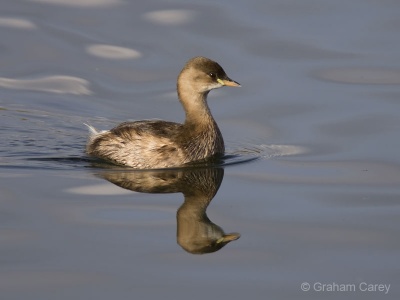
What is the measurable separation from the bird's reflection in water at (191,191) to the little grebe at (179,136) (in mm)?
262

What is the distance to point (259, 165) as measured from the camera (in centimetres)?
1095

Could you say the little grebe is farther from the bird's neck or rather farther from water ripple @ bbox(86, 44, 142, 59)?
water ripple @ bbox(86, 44, 142, 59)

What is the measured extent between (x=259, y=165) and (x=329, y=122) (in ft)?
4.70

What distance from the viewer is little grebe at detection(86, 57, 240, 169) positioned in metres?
11.1

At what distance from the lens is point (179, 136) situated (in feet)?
36.9

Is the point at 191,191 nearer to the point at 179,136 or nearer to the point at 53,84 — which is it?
the point at 179,136

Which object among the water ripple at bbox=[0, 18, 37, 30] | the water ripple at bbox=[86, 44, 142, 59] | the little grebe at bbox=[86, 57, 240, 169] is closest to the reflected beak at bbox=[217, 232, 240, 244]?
the little grebe at bbox=[86, 57, 240, 169]

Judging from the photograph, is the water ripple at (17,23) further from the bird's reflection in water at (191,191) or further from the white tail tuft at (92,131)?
the bird's reflection in water at (191,191)

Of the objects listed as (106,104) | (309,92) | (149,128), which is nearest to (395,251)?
(149,128)

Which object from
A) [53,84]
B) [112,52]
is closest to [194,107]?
[53,84]

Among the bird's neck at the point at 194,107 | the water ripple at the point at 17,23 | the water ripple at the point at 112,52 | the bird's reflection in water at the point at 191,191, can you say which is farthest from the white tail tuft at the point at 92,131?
the water ripple at the point at 17,23

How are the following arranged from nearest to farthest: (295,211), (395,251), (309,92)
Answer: (395,251) < (295,211) < (309,92)

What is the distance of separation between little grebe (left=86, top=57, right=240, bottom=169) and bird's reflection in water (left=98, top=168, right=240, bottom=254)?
0.86 feet

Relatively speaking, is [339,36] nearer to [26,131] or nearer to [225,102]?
[225,102]
